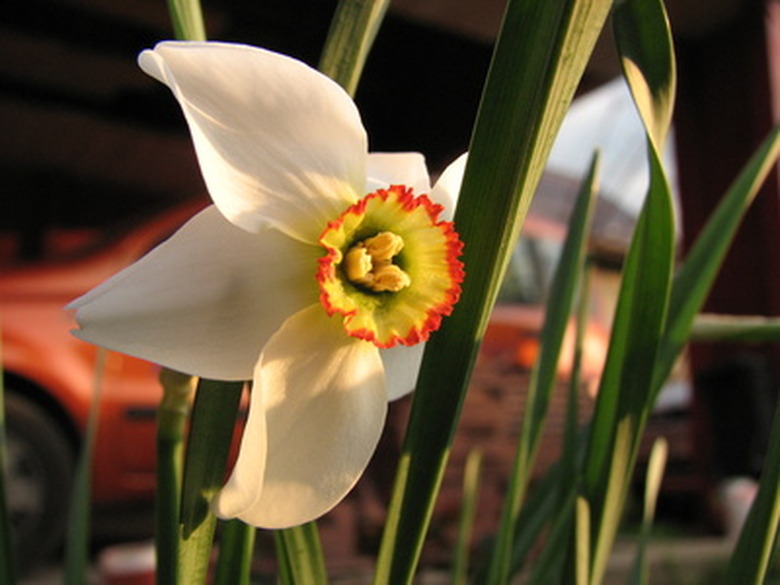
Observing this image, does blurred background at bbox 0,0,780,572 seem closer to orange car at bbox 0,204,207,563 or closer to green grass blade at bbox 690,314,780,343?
orange car at bbox 0,204,207,563

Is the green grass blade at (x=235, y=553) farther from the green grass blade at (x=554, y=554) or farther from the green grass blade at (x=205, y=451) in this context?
the green grass blade at (x=554, y=554)

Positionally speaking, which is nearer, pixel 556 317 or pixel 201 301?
pixel 201 301

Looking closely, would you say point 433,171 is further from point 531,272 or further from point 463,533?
point 463,533

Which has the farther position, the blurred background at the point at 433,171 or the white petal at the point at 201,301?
the blurred background at the point at 433,171

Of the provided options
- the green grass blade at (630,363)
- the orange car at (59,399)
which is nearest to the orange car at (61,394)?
A: the orange car at (59,399)

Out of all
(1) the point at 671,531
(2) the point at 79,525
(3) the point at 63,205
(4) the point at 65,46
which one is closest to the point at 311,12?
(4) the point at 65,46

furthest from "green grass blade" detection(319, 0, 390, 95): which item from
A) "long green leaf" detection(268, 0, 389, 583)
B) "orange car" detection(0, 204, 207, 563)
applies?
"orange car" detection(0, 204, 207, 563)

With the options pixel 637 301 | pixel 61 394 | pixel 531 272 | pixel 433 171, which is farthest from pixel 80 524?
pixel 433 171

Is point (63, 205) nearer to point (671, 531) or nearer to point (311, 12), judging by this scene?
point (311, 12)
